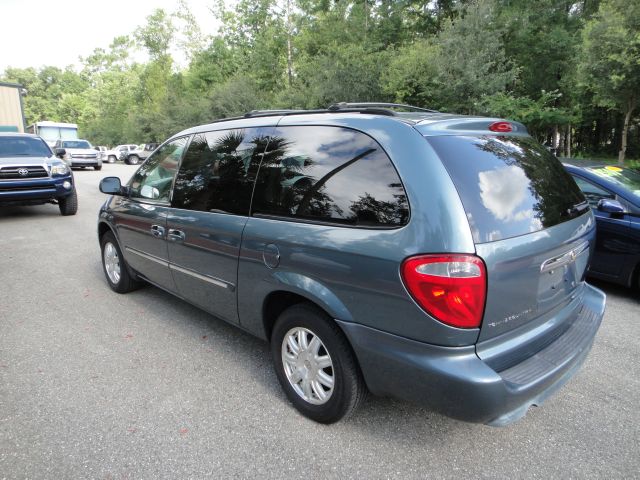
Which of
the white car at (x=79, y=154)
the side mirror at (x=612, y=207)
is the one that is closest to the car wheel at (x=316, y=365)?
the side mirror at (x=612, y=207)

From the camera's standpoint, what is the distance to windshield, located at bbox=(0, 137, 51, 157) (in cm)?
928

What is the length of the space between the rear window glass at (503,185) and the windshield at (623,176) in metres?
2.52

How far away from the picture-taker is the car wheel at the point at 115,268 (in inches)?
175

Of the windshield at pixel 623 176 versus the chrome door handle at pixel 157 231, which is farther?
the windshield at pixel 623 176

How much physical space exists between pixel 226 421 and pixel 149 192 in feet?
7.44

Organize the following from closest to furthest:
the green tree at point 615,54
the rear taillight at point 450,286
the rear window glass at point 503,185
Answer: the rear taillight at point 450,286 → the rear window glass at point 503,185 → the green tree at point 615,54

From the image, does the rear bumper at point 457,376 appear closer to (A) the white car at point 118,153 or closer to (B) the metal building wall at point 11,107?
(B) the metal building wall at point 11,107

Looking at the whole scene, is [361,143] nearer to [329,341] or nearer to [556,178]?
[329,341]

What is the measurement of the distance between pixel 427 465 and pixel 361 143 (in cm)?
171

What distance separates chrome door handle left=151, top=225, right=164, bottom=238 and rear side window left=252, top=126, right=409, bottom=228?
4.00ft

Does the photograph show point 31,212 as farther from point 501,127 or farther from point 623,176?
point 623,176

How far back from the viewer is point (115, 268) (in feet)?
15.1

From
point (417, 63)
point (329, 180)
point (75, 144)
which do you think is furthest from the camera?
point (75, 144)

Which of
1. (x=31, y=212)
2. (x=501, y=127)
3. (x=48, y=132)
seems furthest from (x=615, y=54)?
(x=48, y=132)
